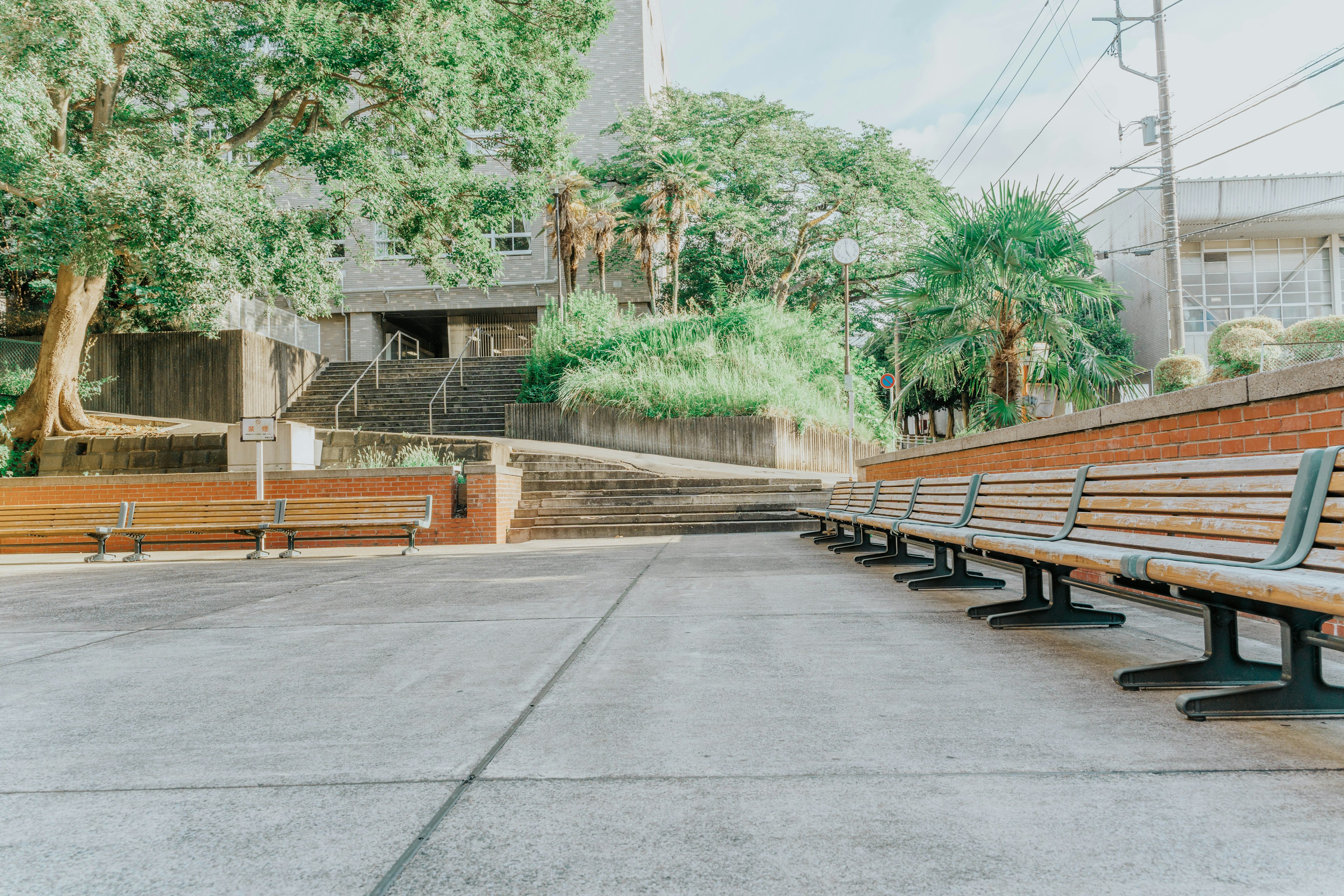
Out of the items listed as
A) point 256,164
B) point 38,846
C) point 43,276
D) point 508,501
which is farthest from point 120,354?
point 38,846

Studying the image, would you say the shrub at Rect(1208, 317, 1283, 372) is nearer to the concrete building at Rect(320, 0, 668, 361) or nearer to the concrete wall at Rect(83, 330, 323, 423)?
the concrete building at Rect(320, 0, 668, 361)

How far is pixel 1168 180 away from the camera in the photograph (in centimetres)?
1805

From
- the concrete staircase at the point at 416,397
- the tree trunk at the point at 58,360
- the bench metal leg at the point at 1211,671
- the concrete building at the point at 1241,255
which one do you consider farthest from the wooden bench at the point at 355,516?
the concrete building at the point at 1241,255

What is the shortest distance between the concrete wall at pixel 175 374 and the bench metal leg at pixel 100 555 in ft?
32.4

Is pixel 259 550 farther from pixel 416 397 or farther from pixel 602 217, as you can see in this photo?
pixel 602 217

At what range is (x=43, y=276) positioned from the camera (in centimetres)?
2327

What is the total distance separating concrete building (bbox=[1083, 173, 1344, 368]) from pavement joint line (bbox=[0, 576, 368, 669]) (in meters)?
30.1

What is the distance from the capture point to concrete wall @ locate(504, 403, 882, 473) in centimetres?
1941

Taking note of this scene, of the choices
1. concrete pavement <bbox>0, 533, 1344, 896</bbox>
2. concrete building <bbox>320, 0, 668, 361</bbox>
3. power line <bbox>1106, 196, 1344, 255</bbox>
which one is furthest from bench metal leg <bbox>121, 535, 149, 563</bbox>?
power line <bbox>1106, 196, 1344, 255</bbox>

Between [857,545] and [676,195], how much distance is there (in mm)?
20755

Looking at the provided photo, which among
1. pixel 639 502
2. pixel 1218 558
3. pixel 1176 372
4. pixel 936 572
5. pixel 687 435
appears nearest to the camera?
pixel 1218 558

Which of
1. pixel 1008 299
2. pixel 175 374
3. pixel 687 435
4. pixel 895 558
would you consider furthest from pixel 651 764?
pixel 175 374

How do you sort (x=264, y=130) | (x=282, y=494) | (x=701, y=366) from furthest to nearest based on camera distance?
(x=701, y=366) → (x=264, y=130) → (x=282, y=494)

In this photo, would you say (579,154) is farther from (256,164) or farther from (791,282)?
(256,164)
